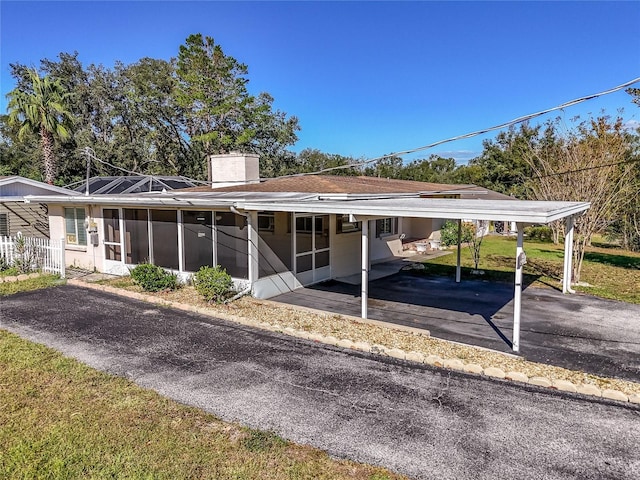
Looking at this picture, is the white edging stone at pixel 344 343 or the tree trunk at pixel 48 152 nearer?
the white edging stone at pixel 344 343

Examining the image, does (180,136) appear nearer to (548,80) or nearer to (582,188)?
(548,80)

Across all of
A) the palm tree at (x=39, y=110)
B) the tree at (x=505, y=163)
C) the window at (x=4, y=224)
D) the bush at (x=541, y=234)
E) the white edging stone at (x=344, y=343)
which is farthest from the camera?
the tree at (x=505, y=163)

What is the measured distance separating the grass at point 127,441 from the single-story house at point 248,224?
14.3 feet

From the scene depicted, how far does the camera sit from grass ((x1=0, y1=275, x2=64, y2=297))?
35.2 ft

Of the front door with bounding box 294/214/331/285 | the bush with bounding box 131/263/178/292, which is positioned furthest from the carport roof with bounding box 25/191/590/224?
the bush with bounding box 131/263/178/292

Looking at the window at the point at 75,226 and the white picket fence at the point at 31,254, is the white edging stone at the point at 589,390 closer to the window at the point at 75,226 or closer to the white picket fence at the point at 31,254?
the white picket fence at the point at 31,254

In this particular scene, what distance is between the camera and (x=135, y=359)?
6.33m

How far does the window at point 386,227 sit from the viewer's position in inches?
647

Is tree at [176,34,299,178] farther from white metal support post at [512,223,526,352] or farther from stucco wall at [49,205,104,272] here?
white metal support post at [512,223,526,352]

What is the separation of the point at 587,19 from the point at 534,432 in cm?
1261

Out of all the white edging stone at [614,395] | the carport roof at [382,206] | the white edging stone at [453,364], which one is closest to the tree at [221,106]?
the carport roof at [382,206]

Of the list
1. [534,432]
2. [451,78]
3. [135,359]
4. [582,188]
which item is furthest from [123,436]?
[451,78]

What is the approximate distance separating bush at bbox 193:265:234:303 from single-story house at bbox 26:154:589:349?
24.3 inches

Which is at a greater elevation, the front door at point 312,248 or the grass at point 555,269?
the front door at point 312,248
